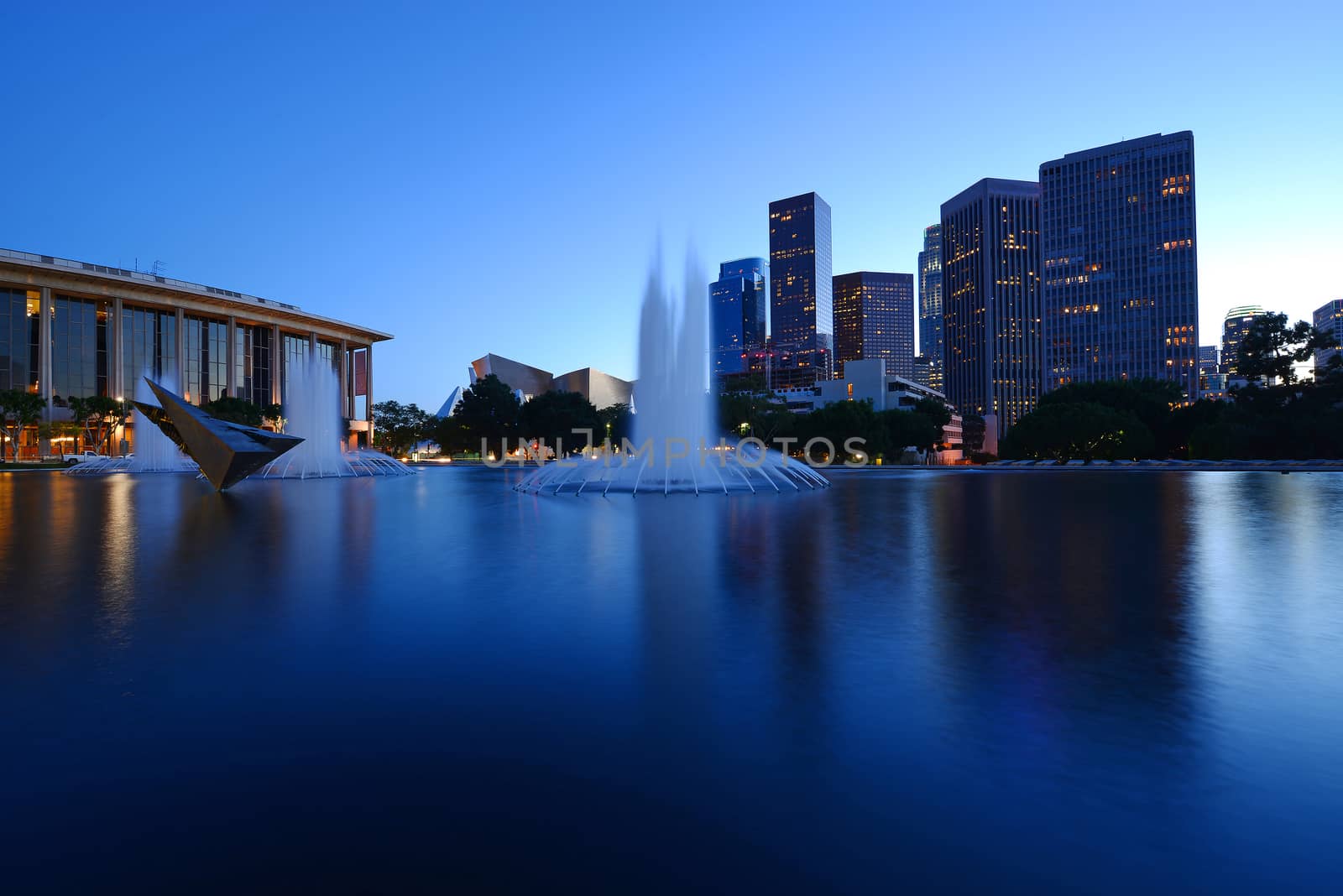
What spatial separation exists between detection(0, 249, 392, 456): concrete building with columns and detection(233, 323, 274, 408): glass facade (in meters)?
0.11

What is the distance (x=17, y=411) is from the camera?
56.2 m

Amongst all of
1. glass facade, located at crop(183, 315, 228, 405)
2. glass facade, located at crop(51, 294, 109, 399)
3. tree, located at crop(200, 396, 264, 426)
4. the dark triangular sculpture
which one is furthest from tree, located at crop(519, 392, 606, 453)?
glass facade, located at crop(51, 294, 109, 399)

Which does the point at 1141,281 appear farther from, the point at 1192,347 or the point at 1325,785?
the point at 1325,785

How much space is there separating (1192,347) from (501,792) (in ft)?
549

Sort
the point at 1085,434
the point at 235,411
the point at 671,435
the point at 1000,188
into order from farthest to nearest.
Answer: the point at 1000,188
the point at 235,411
the point at 1085,434
the point at 671,435

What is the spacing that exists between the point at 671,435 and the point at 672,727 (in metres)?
21.8

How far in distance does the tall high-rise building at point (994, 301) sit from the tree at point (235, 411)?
149180 mm

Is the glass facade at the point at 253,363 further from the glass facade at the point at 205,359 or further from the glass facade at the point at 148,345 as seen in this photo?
the glass facade at the point at 148,345

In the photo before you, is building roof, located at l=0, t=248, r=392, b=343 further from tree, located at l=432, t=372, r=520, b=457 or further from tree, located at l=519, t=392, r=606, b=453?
tree, located at l=519, t=392, r=606, b=453

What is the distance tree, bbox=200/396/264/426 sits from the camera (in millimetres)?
63125

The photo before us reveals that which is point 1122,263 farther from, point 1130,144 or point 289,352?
point 289,352

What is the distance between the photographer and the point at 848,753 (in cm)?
356

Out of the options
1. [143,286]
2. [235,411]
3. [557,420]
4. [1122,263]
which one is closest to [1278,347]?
[557,420]

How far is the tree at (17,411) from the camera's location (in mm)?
54562
